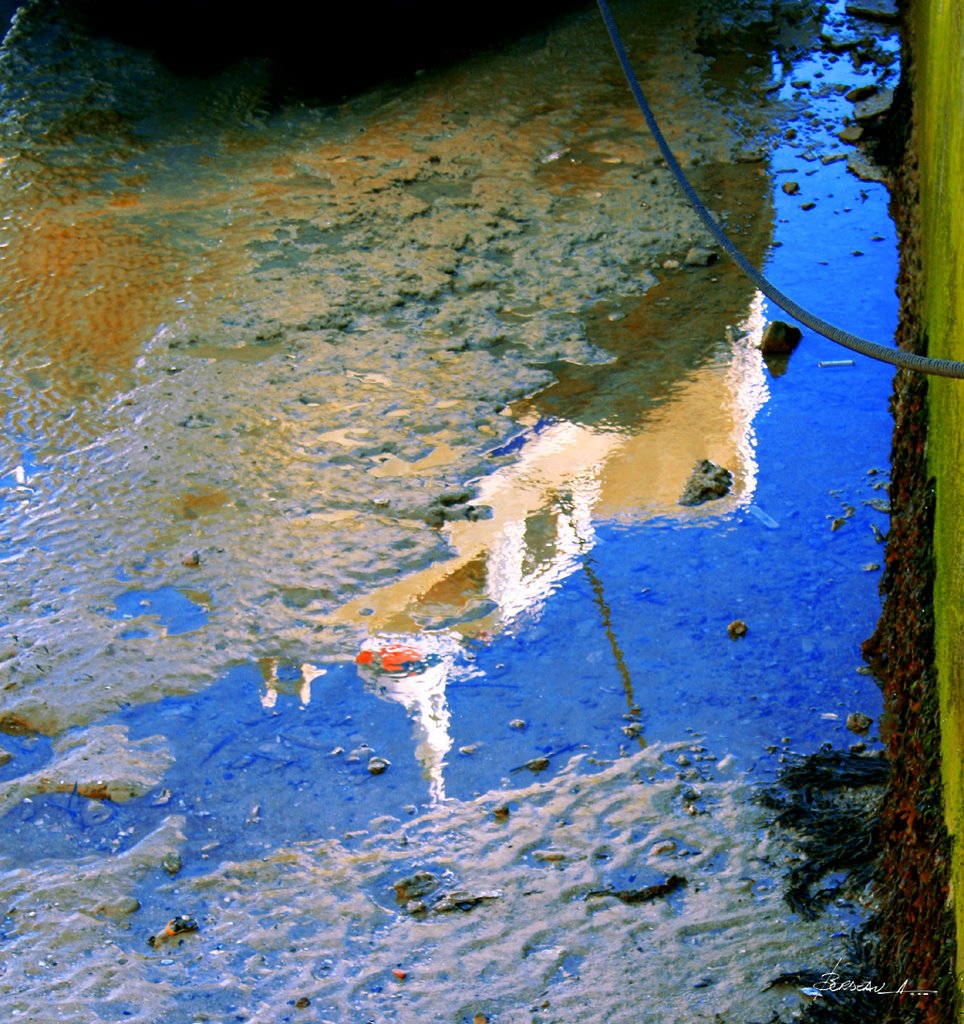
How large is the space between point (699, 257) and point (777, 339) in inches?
33.0

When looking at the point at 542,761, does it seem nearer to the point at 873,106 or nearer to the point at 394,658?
the point at 394,658

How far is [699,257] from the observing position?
5.84 m

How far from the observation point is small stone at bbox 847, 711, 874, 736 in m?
3.43

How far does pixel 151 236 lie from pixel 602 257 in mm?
2424

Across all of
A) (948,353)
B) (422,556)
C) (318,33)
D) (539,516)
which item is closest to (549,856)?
(422,556)

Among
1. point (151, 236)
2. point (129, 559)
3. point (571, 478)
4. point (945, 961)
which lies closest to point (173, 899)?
point (129, 559)

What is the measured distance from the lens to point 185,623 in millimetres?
3959

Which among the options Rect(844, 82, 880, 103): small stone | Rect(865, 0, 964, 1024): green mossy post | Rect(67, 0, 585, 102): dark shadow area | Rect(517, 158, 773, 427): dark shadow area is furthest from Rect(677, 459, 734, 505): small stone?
Rect(67, 0, 585, 102): dark shadow area

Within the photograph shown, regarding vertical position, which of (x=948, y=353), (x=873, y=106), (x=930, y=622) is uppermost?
(x=873, y=106)

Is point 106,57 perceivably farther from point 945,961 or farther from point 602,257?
point 945,961

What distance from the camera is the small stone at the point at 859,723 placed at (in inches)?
135

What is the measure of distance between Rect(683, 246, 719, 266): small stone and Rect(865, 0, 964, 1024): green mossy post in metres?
1.17

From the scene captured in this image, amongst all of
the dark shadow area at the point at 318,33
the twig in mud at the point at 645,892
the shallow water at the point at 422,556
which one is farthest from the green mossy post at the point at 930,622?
the dark shadow area at the point at 318,33

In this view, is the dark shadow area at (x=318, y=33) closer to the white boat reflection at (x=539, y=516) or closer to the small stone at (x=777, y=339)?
the small stone at (x=777, y=339)
